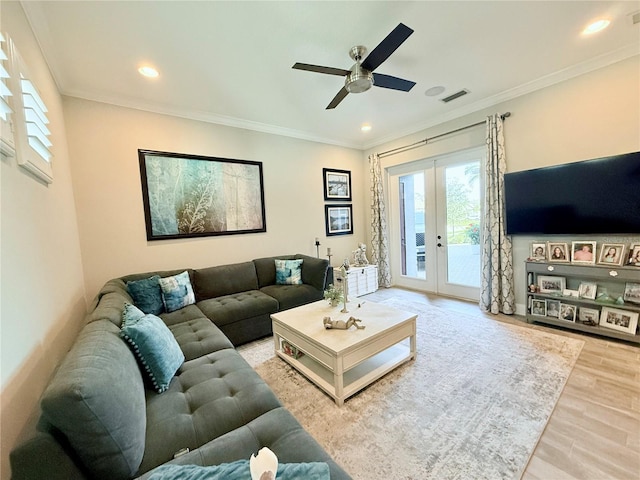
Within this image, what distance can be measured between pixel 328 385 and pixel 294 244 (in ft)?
8.83

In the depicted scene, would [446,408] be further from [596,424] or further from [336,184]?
[336,184]

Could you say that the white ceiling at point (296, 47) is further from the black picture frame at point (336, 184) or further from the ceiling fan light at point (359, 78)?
the black picture frame at point (336, 184)

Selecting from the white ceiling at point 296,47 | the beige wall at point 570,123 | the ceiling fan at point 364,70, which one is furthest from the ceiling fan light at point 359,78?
the beige wall at point 570,123

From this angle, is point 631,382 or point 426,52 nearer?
point 631,382

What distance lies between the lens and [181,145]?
10.9ft

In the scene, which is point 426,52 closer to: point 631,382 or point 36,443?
point 631,382

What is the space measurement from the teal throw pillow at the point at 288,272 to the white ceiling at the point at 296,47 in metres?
2.14

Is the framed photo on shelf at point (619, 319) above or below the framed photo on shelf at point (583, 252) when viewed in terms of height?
below

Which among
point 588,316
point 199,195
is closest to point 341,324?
point 199,195

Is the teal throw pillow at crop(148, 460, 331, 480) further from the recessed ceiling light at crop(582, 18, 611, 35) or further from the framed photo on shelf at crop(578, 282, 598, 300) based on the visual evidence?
the recessed ceiling light at crop(582, 18, 611, 35)

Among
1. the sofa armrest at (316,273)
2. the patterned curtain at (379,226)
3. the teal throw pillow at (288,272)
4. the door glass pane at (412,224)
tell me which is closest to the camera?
the sofa armrest at (316,273)

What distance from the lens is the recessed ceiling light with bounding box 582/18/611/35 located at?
7.04 feet

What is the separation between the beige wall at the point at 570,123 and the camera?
8.43 ft

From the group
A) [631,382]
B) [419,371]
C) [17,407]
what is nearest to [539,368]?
[631,382]
